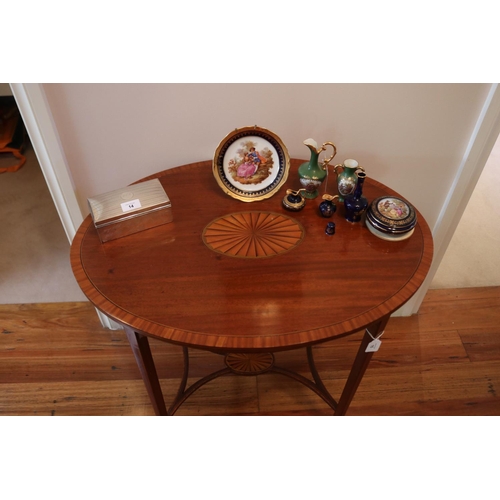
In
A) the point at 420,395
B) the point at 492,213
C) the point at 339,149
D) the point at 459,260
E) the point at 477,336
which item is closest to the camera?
the point at 339,149

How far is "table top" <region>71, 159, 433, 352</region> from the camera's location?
99 cm

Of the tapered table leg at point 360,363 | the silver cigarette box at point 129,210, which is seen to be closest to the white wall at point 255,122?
the silver cigarette box at point 129,210

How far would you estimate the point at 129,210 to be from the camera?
1180 millimetres

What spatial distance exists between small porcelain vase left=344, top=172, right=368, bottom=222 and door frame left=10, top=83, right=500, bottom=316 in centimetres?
55

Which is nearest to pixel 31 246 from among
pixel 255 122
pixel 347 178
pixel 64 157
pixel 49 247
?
pixel 49 247

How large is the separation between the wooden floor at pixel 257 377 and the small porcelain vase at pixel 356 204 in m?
0.79

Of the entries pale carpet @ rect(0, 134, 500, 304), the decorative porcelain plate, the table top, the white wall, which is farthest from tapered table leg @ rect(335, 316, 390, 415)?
pale carpet @ rect(0, 134, 500, 304)

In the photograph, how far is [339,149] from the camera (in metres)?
1.50

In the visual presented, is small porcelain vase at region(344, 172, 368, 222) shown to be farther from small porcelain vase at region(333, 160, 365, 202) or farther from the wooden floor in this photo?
the wooden floor

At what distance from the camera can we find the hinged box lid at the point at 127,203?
117 centimetres
